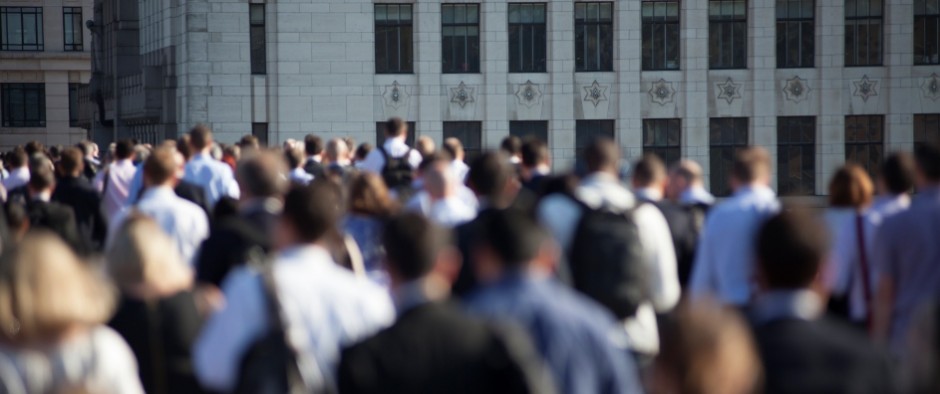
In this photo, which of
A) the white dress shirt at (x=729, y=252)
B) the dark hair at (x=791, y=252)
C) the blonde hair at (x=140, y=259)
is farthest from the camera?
the white dress shirt at (x=729, y=252)

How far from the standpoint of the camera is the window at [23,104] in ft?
249

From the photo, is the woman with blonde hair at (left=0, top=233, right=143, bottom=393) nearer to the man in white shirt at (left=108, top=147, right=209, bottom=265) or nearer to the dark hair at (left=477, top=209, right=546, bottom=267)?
the dark hair at (left=477, top=209, right=546, bottom=267)

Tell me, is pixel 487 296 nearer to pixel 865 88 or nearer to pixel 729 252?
pixel 729 252

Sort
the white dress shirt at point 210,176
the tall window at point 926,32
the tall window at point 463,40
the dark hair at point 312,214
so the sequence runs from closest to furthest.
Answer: the dark hair at point 312,214
the white dress shirt at point 210,176
the tall window at point 463,40
the tall window at point 926,32

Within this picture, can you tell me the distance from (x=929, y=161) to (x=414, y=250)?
181 inches

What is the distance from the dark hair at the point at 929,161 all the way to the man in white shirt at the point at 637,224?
1537 millimetres

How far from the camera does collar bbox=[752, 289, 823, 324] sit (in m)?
5.75

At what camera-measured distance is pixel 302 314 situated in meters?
6.63

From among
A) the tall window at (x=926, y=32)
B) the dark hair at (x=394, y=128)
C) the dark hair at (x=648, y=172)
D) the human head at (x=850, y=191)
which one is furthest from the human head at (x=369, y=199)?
the tall window at (x=926, y=32)

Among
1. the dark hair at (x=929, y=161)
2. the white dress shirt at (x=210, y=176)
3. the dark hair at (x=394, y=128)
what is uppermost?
the dark hair at (x=394, y=128)

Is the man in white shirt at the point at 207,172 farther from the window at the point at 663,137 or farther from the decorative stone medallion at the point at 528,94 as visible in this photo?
the window at the point at 663,137

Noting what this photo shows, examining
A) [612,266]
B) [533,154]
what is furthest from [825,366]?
[533,154]

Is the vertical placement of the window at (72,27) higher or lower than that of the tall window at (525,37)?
higher

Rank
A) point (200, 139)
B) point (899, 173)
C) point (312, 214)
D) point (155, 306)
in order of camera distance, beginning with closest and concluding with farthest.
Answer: point (312, 214)
point (155, 306)
point (899, 173)
point (200, 139)
